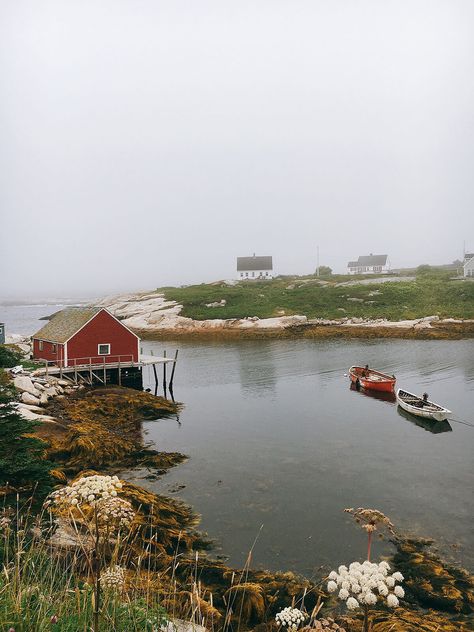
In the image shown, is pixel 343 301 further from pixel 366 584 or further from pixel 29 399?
pixel 366 584

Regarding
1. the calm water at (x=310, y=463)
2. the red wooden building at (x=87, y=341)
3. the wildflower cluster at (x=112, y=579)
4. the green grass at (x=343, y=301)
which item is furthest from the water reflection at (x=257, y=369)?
the wildflower cluster at (x=112, y=579)

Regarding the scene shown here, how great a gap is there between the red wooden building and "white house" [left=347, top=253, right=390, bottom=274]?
5458 inches

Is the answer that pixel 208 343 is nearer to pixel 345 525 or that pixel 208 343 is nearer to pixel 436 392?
pixel 436 392

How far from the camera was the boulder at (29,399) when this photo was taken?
32.1 metres

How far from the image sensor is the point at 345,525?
19.1 m

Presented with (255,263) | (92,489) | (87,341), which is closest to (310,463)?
(92,489)

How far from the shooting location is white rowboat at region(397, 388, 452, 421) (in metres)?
33.2

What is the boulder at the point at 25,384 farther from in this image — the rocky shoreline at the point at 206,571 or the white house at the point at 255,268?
the white house at the point at 255,268

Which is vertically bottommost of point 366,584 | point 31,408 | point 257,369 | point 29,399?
point 257,369

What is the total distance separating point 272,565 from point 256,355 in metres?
47.9

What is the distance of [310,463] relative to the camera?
2594cm

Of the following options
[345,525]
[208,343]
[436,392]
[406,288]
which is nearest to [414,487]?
[345,525]

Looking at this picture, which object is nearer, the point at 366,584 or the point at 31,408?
the point at 366,584

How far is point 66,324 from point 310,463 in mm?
27598
